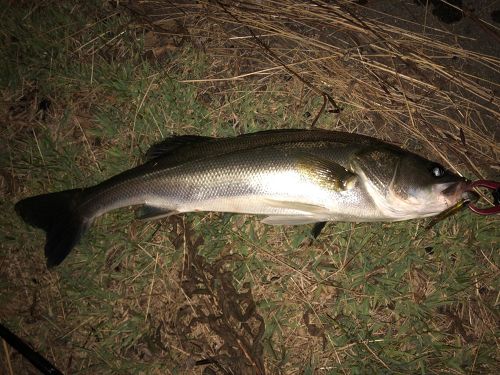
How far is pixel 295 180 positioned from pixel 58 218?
2.18 meters

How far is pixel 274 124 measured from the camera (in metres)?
3.62

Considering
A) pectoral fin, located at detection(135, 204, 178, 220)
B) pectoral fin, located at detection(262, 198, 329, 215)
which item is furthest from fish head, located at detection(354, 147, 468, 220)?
pectoral fin, located at detection(135, 204, 178, 220)

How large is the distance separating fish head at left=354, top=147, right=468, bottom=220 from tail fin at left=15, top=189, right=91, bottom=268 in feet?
8.27

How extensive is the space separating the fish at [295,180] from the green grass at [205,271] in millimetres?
578

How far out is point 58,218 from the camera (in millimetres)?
3164

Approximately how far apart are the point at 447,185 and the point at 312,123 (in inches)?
53.9

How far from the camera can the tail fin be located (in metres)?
3.15

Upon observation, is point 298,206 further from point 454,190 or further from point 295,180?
point 454,190

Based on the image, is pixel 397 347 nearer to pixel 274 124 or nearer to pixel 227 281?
pixel 227 281

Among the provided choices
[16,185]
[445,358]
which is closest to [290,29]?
[16,185]

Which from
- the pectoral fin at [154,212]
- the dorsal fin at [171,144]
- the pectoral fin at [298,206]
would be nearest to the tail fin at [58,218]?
the pectoral fin at [154,212]

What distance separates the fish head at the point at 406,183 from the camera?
8.89ft

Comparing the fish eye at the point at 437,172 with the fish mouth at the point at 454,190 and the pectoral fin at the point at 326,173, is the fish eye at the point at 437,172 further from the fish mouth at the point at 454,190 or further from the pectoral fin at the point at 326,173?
the pectoral fin at the point at 326,173

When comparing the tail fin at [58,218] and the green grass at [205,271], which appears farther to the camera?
the green grass at [205,271]
